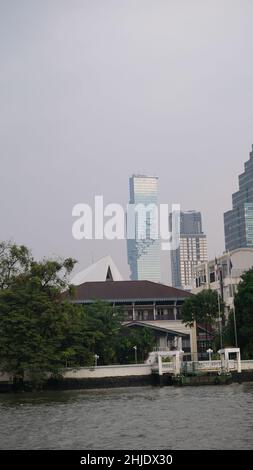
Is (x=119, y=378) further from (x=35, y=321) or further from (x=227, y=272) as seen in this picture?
(x=227, y=272)

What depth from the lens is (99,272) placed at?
356 feet

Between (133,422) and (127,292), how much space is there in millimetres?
55304

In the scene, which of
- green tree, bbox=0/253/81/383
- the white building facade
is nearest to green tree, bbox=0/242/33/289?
green tree, bbox=0/253/81/383

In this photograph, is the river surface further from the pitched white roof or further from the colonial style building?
the pitched white roof

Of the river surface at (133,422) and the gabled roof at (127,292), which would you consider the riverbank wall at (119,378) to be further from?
the gabled roof at (127,292)

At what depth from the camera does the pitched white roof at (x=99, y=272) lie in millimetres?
107312

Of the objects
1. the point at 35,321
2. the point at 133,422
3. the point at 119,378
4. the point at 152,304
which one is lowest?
the point at 133,422

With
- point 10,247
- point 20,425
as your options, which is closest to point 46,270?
point 10,247

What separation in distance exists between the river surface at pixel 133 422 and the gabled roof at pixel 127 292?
38664 millimetres

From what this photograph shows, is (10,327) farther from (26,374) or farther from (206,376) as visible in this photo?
(206,376)

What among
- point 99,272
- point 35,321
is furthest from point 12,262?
point 99,272

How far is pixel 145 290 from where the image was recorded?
85062 millimetres

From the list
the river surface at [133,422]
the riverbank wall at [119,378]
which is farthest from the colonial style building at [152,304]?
the river surface at [133,422]

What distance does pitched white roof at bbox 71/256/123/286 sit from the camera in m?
107
